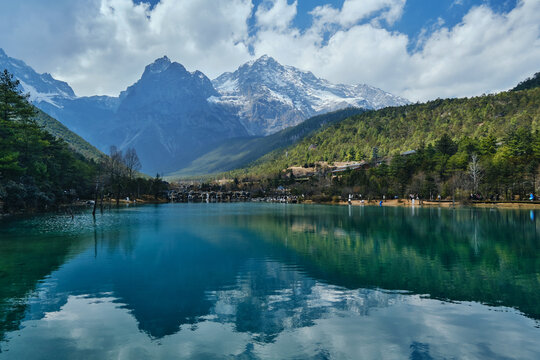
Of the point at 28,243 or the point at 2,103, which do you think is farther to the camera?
the point at 2,103

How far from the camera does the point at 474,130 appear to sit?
590ft

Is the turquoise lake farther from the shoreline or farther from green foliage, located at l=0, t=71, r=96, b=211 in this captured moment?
the shoreline

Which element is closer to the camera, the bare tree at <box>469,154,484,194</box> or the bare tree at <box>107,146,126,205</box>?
the bare tree at <box>469,154,484,194</box>

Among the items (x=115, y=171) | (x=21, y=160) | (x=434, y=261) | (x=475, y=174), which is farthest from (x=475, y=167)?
(x=115, y=171)

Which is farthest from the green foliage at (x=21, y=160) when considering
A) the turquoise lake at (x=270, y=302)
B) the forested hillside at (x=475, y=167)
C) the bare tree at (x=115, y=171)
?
the forested hillside at (x=475, y=167)

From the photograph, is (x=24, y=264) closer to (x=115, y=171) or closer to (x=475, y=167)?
(x=115, y=171)

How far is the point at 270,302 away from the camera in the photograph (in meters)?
16.2

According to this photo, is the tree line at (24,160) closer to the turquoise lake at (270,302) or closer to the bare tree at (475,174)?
the turquoise lake at (270,302)

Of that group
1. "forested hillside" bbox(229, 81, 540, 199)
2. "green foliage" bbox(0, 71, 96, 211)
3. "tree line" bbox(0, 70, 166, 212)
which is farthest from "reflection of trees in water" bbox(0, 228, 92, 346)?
"forested hillside" bbox(229, 81, 540, 199)

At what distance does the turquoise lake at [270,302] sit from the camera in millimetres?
11516

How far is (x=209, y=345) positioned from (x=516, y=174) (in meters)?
105

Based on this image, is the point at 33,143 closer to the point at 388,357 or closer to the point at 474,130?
the point at 388,357

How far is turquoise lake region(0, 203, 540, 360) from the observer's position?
37.8 feet

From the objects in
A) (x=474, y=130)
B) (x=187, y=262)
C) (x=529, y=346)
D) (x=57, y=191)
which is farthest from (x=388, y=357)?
(x=474, y=130)
